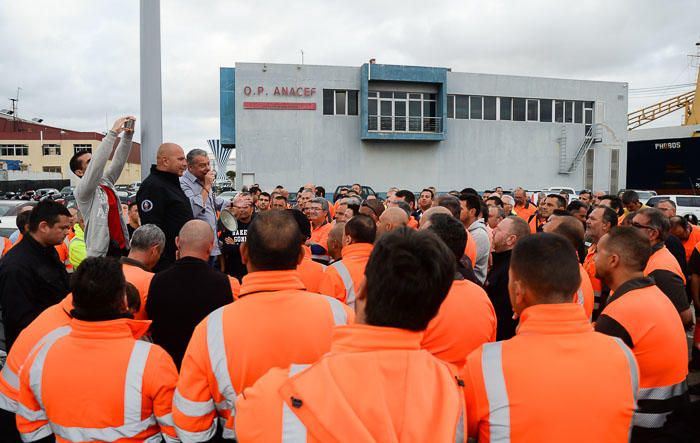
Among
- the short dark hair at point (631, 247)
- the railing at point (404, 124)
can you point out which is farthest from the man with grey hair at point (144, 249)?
the railing at point (404, 124)

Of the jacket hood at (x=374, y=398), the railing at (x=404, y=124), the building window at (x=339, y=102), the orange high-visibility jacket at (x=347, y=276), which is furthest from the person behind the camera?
the railing at (x=404, y=124)

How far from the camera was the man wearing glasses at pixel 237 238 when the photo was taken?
5.94 meters

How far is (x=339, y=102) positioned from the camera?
93.0 ft

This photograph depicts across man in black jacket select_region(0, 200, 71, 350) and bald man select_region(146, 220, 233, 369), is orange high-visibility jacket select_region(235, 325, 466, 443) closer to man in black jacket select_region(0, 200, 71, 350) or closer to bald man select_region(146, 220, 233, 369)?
bald man select_region(146, 220, 233, 369)

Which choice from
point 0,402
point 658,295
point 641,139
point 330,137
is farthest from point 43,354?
point 641,139

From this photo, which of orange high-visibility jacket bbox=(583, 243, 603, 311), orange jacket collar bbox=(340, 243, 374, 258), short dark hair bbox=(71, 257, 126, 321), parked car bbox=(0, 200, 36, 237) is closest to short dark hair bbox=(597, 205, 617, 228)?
orange high-visibility jacket bbox=(583, 243, 603, 311)

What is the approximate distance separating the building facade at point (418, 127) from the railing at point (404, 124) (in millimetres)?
58

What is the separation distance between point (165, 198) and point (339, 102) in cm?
2486

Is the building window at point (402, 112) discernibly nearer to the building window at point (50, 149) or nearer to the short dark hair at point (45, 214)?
the short dark hair at point (45, 214)

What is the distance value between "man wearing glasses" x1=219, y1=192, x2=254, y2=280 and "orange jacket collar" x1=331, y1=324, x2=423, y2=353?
4.17 metres

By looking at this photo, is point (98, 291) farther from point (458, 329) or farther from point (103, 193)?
point (103, 193)

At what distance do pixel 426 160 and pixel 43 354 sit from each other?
28.7 meters

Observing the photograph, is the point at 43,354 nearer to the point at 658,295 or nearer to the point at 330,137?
the point at 658,295

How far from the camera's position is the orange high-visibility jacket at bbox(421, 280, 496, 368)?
9.00 ft
